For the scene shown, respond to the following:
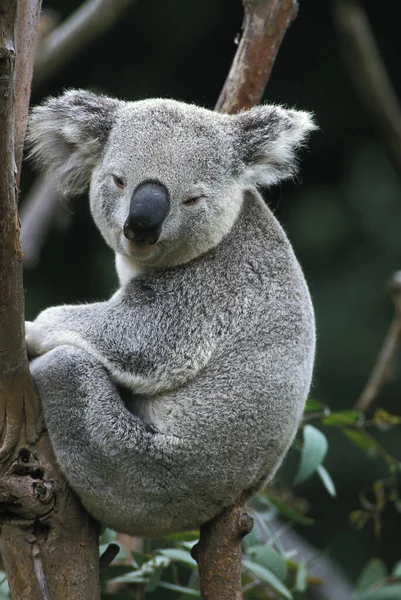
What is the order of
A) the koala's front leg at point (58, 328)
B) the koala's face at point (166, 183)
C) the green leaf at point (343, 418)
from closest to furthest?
the koala's face at point (166, 183), the koala's front leg at point (58, 328), the green leaf at point (343, 418)

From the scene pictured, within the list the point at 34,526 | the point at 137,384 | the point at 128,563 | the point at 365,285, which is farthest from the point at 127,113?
the point at 365,285

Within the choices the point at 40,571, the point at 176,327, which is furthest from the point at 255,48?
the point at 40,571

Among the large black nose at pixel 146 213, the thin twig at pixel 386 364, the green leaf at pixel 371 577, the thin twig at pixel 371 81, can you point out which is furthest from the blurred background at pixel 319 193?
the large black nose at pixel 146 213

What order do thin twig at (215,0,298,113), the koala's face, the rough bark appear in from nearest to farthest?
the rough bark, the koala's face, thin twig at (215,0,298,113)

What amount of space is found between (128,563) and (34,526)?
91 cm

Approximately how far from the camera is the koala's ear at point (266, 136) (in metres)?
3.19

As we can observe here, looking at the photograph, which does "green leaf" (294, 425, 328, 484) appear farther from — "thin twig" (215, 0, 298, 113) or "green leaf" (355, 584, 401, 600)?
"thin twig" (215, 0, 298, 113)

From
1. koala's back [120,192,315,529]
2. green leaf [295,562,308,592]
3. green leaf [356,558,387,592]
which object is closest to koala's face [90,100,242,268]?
koala's back [120,192,315,529]

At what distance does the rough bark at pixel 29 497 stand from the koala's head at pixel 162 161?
15.9 inches

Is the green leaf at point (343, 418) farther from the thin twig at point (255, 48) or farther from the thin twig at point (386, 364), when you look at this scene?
the thin twig at point (255, 48)

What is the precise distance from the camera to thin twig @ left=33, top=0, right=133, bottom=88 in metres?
5.34

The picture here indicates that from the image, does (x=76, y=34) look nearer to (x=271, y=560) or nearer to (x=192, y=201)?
(x=192, y=201)

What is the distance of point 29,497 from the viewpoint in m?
2.68

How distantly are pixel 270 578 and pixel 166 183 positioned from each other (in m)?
1.56
